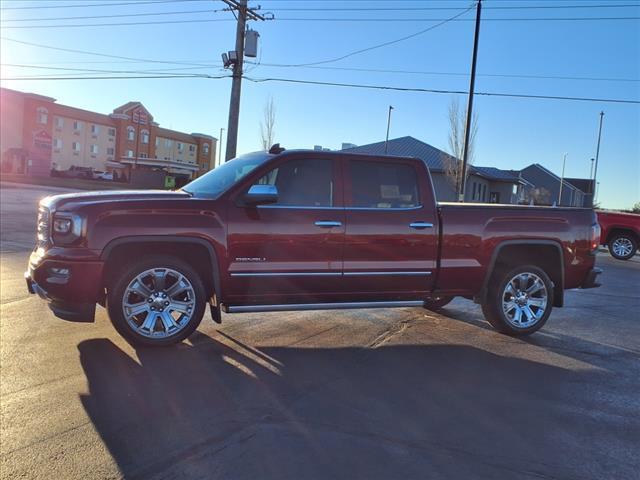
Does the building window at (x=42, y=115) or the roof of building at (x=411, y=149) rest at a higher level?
the building window at (x=42, y=115)

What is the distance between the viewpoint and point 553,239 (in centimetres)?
635

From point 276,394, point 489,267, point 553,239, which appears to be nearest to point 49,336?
point 276,394

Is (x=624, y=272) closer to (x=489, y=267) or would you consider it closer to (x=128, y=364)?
(x=489, y=267)

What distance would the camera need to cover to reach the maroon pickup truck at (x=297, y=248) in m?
4.92

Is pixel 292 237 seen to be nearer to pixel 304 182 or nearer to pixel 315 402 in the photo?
pixel 304 182

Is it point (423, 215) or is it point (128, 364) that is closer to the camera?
point (128, 364)

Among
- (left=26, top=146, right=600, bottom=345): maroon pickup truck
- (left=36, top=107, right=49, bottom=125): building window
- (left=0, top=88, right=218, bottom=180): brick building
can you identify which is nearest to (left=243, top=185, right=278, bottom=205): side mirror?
(left=26, top=146, right=600, bottom=345): maroon pickup truck

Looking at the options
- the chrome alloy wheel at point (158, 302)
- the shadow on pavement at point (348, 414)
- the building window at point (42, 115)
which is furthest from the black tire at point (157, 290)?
the building window at point (42, 115)

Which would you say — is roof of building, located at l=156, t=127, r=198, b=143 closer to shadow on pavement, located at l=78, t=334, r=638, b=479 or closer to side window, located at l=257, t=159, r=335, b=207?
side window, located at l=257, t=159, r=335, b=207

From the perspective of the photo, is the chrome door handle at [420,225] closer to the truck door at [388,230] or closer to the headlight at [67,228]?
the truck door at [388,230]

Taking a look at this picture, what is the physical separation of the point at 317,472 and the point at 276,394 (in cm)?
117

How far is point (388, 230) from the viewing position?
224 inches

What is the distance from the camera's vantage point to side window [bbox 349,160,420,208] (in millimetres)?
5750

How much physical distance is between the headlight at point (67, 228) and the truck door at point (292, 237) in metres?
1.29
